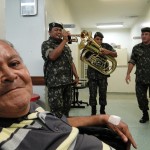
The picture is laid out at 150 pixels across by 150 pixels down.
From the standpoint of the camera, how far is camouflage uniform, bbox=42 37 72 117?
255 cm

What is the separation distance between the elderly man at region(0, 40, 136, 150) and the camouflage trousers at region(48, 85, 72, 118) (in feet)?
5.26

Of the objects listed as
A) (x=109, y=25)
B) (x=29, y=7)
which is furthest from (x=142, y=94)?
(x=109, y=25)

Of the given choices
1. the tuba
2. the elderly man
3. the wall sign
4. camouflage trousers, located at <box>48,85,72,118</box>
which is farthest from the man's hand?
the wall sign

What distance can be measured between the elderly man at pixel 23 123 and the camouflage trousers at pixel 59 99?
5.26 feet

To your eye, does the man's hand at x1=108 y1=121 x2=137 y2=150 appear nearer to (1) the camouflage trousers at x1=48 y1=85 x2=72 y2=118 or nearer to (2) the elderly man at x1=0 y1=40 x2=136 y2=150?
(2) the elderly man at x1=0 y1=40 x2=136 y2=150

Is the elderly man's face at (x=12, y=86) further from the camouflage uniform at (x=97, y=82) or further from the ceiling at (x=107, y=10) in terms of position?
the ceiling at (x=107, y=10)

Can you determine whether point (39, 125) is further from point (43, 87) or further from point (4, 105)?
point (43, 87)

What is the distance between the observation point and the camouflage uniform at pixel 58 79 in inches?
100

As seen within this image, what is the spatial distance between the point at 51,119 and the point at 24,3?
271 cm

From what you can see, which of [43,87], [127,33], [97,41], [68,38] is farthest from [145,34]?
[127,33]

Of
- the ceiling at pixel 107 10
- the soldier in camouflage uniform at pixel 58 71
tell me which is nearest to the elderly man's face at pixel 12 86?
the soldier in camouflage uniform at pixel 58 71

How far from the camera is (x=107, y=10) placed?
20.5 ft

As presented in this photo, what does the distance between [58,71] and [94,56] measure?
0.90m

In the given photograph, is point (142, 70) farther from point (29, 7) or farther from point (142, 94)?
point (29, 7)
